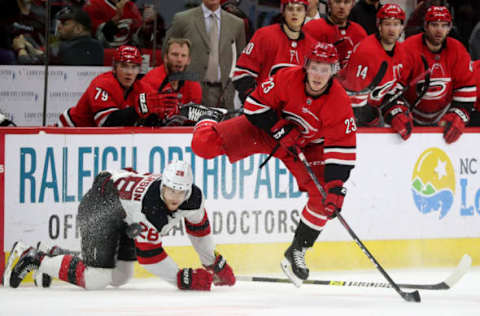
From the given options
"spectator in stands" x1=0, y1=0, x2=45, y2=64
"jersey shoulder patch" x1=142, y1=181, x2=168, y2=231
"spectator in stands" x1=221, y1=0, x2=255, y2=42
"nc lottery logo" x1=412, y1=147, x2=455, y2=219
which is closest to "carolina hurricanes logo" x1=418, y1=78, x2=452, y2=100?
"nc lottery logo" x1=412, y1=147, x2=455, y2=219

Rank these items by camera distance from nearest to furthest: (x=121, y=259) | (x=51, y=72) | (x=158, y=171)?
(x=121, y=259), (x=158, y=171), (x=51, y=72)

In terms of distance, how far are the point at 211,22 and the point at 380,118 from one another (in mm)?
1359

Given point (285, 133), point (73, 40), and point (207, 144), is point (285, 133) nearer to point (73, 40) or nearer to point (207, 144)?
point (207, 144)

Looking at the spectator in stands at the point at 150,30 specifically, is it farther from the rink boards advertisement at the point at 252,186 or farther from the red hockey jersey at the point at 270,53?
the rink boards advertisement at the point at 252,186

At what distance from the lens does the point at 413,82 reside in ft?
23.0

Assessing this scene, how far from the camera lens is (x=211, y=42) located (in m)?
7.08

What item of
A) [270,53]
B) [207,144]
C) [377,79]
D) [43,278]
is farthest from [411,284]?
[43,278]

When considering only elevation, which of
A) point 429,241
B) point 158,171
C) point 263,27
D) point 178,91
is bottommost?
point 429,241

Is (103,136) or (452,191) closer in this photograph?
(103,136)

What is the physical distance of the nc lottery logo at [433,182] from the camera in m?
6.81

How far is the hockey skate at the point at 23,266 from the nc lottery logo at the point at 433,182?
102 inches

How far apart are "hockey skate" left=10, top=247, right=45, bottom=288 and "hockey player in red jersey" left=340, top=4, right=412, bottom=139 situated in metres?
2.43

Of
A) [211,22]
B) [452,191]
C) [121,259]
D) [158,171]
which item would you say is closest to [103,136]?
[158,171]

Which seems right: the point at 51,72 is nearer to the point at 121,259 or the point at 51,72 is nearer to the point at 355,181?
the point at 121,259
